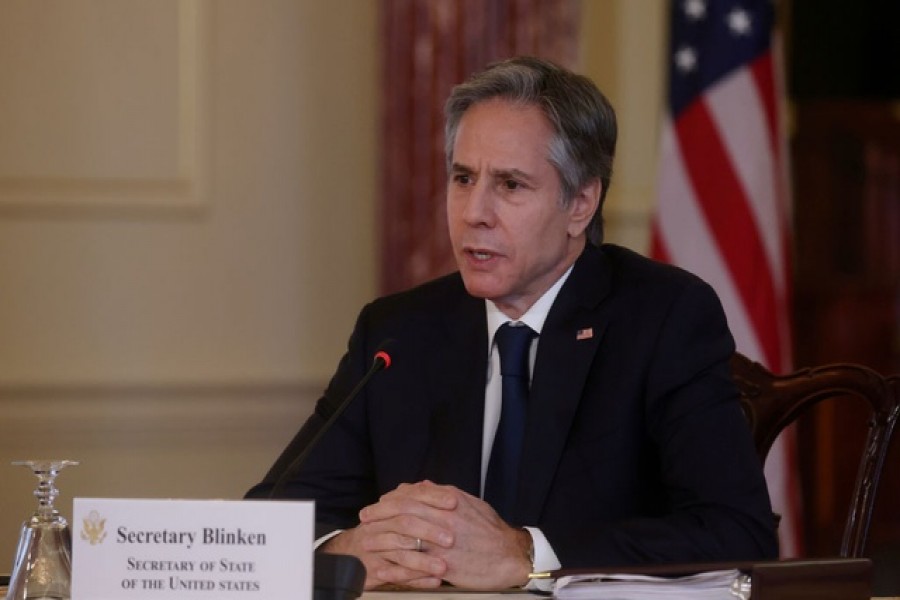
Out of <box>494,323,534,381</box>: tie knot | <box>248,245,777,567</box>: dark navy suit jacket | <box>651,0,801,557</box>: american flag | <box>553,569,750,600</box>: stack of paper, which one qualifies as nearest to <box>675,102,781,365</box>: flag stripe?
<box>651,0,801,557</box>: american flag

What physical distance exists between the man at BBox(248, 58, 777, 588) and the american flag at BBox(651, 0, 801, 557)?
1613 millimetres

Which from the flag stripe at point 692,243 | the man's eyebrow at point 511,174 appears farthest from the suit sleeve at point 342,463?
the flag stripe at point 692,243

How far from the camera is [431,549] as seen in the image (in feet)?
7.20

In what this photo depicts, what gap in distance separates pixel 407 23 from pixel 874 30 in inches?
184

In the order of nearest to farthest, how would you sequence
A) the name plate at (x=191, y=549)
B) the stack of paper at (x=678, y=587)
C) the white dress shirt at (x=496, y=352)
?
the name plate at (x=191, y=549), the stack of paper at (x=678, y=587), the white dress shirt at (x=496, y=352)

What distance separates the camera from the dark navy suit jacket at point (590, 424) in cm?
235

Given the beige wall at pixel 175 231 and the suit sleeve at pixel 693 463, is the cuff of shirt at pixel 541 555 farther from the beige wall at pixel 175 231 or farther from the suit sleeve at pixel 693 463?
the beige wall at pixel 175 231

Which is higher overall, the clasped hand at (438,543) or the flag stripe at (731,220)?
the flag stripe at (731,220)

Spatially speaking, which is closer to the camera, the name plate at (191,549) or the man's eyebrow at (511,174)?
the name plate at (191,549)

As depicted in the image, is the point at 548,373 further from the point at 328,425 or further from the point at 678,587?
the point at 678,587

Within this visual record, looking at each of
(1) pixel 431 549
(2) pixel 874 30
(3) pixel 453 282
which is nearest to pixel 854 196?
(2) pixel 874 30

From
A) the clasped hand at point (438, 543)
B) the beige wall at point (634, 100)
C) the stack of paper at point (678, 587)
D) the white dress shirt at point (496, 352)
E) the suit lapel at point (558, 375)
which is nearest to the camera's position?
the stack of paper at point (678, 587)

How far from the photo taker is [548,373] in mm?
2566

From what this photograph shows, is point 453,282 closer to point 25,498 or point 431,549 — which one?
point 431,549
